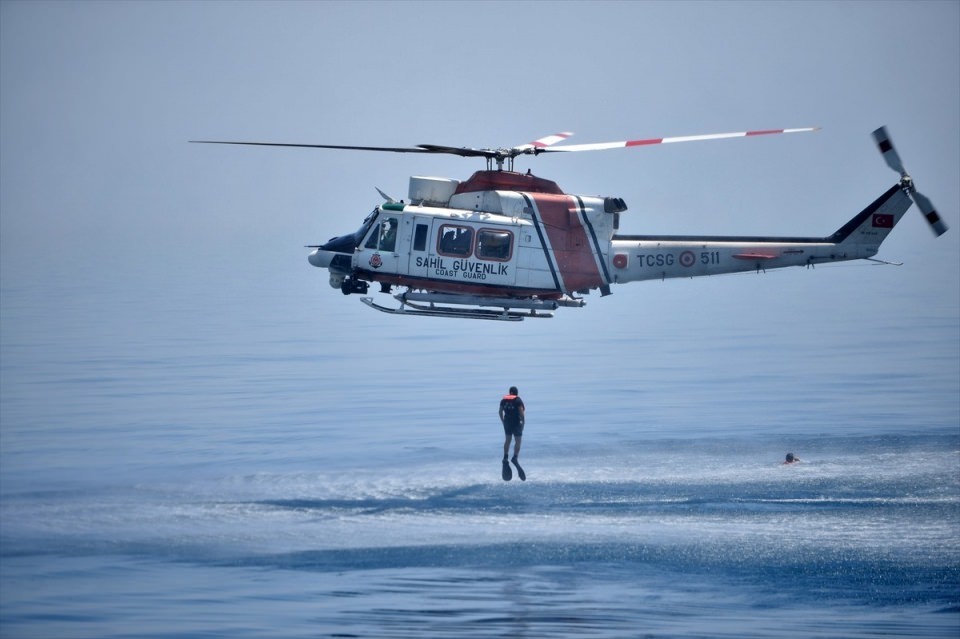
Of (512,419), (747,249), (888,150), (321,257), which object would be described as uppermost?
(888,150)

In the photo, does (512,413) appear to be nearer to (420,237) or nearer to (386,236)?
(420,237)

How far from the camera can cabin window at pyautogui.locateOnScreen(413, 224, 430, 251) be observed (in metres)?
19.7

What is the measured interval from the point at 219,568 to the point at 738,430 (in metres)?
13.2

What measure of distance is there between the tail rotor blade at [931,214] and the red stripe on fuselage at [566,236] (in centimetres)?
512

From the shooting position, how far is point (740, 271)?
19781 mm

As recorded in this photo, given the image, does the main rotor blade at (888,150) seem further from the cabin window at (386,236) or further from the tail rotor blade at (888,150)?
the cabin window at (386,236)

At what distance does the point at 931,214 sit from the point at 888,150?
3.93 ft

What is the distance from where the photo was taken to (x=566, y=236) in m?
19.7

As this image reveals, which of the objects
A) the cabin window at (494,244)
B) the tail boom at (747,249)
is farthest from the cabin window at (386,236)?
the tail boom at (747,249)

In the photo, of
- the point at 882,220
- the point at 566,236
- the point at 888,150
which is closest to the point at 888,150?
the point at 888,150

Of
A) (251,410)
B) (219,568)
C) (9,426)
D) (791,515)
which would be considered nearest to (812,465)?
(791,515)

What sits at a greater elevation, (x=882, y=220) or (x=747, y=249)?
(x=882, y=220)

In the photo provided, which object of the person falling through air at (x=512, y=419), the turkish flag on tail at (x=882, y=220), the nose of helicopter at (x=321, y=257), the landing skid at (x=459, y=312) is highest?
the turkish flag on tail at (x=882, y=220)

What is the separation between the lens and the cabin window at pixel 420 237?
19.7 meters
